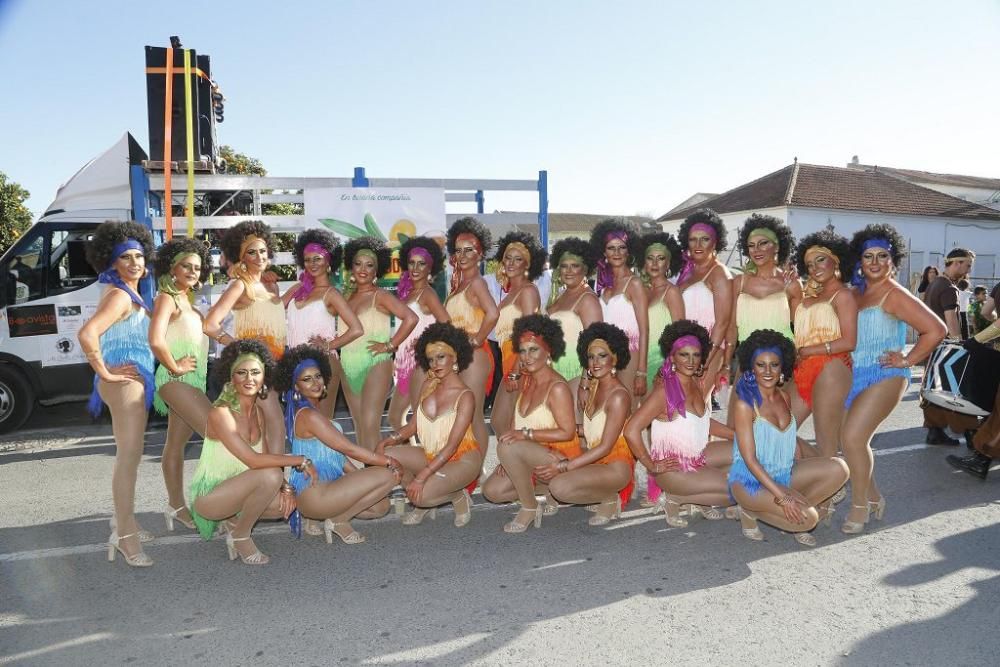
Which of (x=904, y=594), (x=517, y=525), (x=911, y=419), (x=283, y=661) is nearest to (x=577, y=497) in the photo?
(x=517, y=525)

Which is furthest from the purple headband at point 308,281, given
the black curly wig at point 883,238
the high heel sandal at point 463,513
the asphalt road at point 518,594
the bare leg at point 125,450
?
the black curly wig at point 883,238

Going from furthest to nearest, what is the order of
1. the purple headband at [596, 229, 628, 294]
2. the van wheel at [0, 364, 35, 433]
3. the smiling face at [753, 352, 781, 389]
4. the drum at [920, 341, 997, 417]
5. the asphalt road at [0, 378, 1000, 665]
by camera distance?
the van wheel at [0, 364, 35, 433] < the drum at [920, 341, 997, 417] < the purple headband at [596, 229, 628, 294] < the smiling face at [753, 352, 781, 389] < the asphalt road at [0, 378, 1000, 665]

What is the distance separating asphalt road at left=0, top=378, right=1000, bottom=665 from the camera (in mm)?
3020

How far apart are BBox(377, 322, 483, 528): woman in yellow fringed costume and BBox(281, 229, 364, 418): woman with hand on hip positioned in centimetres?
64

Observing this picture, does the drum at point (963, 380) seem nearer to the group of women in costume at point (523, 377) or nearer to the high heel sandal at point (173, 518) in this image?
the group of women in costume at point (523, 377)

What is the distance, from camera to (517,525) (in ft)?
14.7

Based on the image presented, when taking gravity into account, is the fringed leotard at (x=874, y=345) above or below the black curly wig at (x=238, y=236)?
below

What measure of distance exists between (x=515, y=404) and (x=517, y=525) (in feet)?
2.88

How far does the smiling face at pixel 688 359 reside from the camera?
176 inches

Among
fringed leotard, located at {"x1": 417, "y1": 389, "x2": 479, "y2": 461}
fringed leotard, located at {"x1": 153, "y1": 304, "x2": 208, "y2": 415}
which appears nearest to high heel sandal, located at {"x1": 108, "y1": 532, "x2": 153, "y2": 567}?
fringed leotard, located at {"x1": 153, "y1": 304, "x2": 208, "y2": 415}

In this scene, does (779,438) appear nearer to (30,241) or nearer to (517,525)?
(517,525)

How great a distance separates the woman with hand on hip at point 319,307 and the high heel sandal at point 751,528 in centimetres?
277

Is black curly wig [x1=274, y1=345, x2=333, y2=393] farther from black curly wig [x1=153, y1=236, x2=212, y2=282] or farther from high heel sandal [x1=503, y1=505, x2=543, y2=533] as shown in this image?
high heel sandal [x1=503, y1=505, x2=543, y2=533]

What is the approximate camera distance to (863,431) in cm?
436
